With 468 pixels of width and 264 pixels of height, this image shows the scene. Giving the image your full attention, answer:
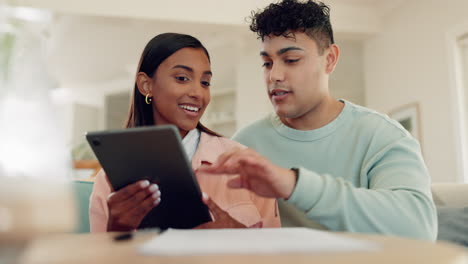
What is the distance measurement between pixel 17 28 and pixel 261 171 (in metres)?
0.47

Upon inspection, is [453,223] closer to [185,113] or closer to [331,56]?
[331,56]

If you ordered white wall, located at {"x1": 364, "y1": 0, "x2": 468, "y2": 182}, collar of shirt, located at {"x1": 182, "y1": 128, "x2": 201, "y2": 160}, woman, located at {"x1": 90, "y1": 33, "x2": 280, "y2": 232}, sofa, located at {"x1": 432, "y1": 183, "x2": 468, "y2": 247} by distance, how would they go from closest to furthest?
woman, located at {"x1": 90, "y1": 33, "x2": 280, "y2": 232}
collar of shirt, located at {"x1": 182, "y1": 128, "x2": 201, "y2": 160}
sofa, located at {"x1": 432, "y1": 183, "x2": 468, "y2": 247}
white wall, located at {"x1": 364, "y1": 0, "x2": 468, "y2": 182}

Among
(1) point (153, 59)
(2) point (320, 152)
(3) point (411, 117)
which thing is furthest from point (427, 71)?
(1) point (153, 59)

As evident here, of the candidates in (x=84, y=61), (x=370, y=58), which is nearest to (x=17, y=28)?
(x=370, y=58)

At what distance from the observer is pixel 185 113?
1454 mm

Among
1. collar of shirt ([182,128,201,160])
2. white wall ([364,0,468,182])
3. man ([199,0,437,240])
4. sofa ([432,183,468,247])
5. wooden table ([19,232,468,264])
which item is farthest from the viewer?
white wall ([364,0,468,182])

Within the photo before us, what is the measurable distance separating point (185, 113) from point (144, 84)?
0.65ft

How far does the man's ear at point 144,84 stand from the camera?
5.07ft

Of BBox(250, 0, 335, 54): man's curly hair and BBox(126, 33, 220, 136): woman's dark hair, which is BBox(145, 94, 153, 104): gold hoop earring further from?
BBox(250, 0, 335, 54): man's curly hair

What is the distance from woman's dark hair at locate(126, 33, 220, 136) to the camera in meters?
1.49

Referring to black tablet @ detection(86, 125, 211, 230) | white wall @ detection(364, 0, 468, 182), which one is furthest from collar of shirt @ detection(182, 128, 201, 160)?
white wall @ detection(364, 0, 468, 182)

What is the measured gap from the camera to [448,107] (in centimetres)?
→ 449

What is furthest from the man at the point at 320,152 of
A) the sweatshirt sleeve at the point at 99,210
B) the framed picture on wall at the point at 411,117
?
the framed picture on wall at the point at 411,117

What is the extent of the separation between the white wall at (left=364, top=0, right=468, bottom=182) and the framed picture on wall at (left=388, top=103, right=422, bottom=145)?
0.21ft
